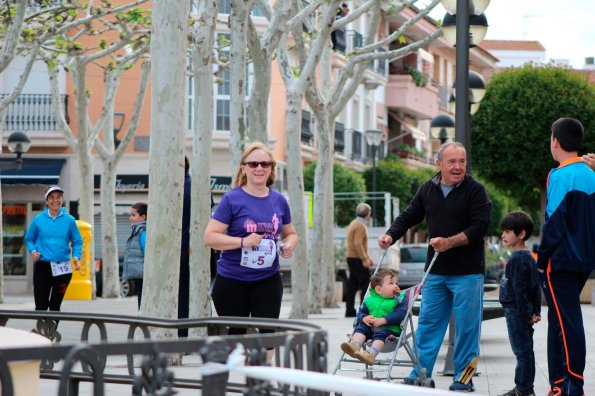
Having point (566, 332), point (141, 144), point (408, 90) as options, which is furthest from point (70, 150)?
point (566, 332)

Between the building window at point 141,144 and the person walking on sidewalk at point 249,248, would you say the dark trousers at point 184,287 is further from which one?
the building window at point 141,144

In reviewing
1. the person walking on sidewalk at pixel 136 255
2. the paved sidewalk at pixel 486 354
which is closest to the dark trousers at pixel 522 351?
the paved sidewalk at pixel 486 354

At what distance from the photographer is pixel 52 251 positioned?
16266 millimetres

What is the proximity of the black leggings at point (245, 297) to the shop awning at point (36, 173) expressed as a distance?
34.1 metres

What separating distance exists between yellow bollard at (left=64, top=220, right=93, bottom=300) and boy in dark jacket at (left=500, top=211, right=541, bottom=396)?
21115 millimetres

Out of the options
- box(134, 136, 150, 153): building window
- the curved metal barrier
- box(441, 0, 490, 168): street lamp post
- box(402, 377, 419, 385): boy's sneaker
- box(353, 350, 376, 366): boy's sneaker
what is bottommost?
box(402, 377, 419, 385): boy's sneaker

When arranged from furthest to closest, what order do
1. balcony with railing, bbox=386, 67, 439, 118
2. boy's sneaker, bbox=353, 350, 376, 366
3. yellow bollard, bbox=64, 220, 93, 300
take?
balcony with railing, bbox=386, 67, 439, 118 < yellow bollard, bbox=64, 220, 93, 300 < boy's sneaker, bbox=353, 350, 376, 366

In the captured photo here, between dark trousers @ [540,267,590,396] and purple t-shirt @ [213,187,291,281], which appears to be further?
purple t-shirt @ [213,187,291,281]

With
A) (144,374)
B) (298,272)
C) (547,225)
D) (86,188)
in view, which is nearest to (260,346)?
(144,374)

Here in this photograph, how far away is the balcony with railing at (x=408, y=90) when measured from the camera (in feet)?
205

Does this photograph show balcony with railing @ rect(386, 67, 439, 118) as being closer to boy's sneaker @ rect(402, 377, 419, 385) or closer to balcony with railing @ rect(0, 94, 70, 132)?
balcony with railing @ rect(0, 94, 70, 132)

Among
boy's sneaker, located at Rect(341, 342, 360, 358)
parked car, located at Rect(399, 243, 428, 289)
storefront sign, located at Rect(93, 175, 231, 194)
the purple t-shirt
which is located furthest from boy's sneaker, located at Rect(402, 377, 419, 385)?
storefront sign, located at Rect(93, 175, 231, 194)

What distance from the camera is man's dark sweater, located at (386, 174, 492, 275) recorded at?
1061 cm

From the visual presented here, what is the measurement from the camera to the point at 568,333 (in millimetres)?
9133
